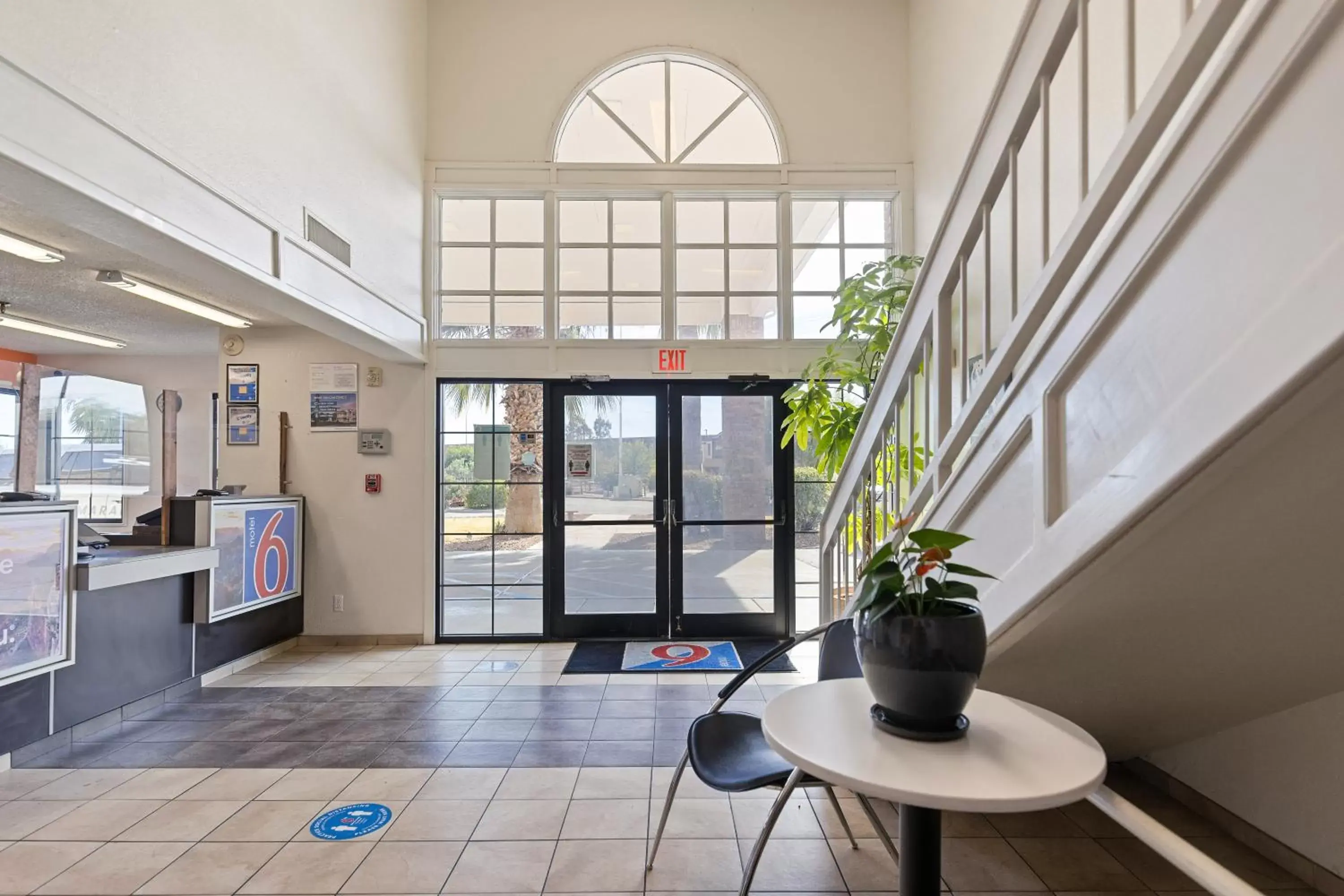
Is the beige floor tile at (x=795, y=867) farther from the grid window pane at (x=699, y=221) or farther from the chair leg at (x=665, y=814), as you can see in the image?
the grid window pane at (x=699, y=221)

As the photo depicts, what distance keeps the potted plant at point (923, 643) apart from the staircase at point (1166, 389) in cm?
26

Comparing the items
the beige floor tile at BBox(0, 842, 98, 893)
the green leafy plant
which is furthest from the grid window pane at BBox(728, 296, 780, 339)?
the beige floor tile at BBox(0, 842, 98, 893)

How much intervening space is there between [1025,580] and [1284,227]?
2.72 ft


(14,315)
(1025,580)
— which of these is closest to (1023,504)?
(1025,580)

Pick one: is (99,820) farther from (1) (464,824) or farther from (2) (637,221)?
(2) (637,221)

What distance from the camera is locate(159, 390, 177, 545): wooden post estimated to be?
156 inches

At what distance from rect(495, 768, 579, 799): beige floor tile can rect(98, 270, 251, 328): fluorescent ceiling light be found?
3.39 metres

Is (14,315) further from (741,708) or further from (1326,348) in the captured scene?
(1326,348)

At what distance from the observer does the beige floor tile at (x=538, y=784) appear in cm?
264

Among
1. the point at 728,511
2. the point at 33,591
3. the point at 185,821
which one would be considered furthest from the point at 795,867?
the point at 33,591

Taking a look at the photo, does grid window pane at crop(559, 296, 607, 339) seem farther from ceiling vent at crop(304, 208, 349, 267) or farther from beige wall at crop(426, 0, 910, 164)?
ceiling vent at crop(304, 208, 349, 267)

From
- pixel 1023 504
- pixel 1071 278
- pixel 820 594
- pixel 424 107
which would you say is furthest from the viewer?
pixel 424 107

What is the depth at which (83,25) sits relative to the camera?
83.7 inches

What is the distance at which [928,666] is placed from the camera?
129cm
